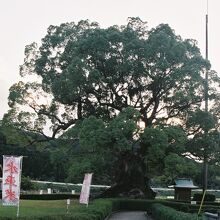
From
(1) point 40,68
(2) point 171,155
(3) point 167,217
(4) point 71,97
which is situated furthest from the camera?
(1) point 40,68

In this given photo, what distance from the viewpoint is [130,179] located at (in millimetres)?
37562

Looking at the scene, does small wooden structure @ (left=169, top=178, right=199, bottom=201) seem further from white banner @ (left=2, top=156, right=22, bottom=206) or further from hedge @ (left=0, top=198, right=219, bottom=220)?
white banner @ (left=2, top=156, right=22, bottom=206)

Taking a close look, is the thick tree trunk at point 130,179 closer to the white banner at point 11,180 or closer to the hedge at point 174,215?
the hedge at point 174,215

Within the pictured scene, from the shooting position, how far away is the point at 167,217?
62.7 feet

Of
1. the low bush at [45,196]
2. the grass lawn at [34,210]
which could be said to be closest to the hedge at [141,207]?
the grass lawn at [34,210]

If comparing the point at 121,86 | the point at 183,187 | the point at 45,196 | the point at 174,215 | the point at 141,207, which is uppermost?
the point at 121,86

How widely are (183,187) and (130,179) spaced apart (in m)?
4.34

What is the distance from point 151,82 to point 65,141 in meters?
7.73

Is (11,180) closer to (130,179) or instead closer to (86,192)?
(86,192)

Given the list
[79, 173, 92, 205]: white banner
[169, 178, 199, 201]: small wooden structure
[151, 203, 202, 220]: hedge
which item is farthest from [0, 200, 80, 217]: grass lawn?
[169, 178, 199, 201]: small wooden structure

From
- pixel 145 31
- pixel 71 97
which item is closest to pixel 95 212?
pixel 71 97

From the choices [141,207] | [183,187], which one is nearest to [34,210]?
[141,207]

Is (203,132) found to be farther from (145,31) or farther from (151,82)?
(145,31)

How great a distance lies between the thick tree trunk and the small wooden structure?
228 centimetres
